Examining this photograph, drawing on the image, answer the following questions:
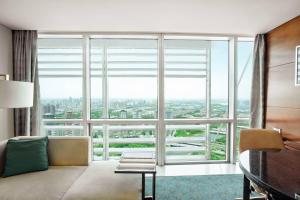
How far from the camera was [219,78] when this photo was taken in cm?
444

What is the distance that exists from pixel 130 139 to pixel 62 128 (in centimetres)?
121

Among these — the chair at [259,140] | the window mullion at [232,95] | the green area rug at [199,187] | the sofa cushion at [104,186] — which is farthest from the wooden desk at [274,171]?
the window mullion at [232,95]

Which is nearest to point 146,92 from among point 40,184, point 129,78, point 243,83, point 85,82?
point 129,78

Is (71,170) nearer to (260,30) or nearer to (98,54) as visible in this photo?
(98,54)

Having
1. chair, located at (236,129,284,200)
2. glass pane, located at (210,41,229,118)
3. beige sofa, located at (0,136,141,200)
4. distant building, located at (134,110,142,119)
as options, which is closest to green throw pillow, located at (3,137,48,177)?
beige sofa, located at (0,136,141,200)

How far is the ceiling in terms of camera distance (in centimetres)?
281

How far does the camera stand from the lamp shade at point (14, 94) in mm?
2003

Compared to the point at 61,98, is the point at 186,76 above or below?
above

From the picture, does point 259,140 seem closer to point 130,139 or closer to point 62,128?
point 130,139

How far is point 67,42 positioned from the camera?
13.9 ft

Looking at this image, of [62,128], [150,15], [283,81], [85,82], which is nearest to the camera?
[150,15]

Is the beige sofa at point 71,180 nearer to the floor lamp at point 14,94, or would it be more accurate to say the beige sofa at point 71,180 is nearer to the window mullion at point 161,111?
the floor lamp at point 14,94

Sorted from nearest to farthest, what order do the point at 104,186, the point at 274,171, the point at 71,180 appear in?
the point at 274,171 → the point at 104,186 → the point at 71,180

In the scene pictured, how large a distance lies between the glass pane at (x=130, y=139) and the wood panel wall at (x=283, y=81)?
6.67 ft
